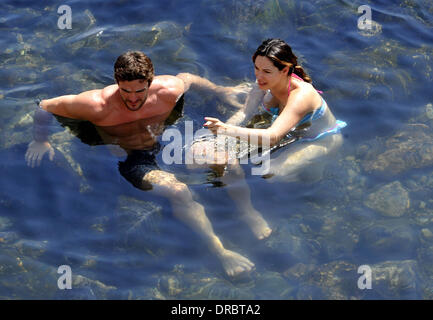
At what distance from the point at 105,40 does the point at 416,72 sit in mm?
4521

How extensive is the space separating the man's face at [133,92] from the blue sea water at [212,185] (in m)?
0.70

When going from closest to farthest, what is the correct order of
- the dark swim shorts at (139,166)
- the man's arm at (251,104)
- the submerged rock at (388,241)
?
1. the submerged rock at (388,241)
2. the dark swim shorts at (139,166)
3. the man's arm at (251,104)

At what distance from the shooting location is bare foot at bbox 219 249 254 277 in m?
5.34

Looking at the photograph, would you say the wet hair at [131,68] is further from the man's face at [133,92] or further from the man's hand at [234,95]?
the man's hand at [234,95]

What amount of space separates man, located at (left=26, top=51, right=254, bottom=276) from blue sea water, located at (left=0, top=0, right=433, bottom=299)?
0.45ft

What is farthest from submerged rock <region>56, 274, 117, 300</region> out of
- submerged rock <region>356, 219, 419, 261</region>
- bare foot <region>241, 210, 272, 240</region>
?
submerged rock <region>356, 219, 419, 261</region>

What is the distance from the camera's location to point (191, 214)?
227 inches

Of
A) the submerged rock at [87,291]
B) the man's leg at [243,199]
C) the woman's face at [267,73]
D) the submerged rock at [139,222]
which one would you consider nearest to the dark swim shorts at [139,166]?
the submerged rock at [139,222]

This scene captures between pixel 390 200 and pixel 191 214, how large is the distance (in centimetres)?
218

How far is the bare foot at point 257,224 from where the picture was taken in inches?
225

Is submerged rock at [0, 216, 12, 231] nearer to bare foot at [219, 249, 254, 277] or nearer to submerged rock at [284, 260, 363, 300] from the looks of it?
bare foot at [219, 249, 254, 277]
